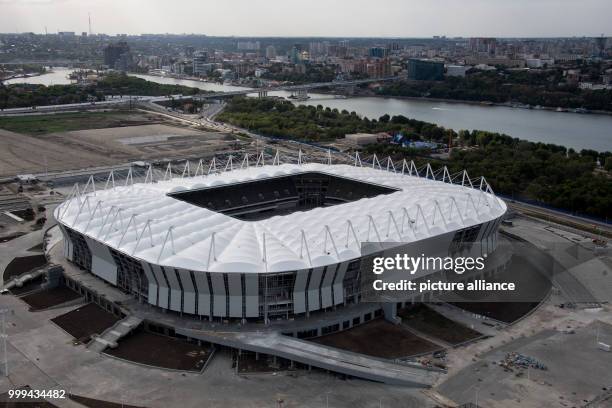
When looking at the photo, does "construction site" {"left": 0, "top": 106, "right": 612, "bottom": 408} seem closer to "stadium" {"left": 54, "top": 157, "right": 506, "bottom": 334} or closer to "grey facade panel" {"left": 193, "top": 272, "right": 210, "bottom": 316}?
"grey facade panel" {"left": 193, "top": 272, "right": 210, "bottom": 316}

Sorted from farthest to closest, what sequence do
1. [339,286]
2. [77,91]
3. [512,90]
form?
[512,90]
[77,91]
[339,286]

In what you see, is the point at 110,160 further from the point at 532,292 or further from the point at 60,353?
the point at 532,292

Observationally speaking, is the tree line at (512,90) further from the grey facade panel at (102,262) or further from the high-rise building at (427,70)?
the grey facade panel at (102,262)

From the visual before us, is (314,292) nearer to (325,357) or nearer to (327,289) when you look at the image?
(327,289)

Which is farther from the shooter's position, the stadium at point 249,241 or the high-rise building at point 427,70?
the high-rise building at point 427,70

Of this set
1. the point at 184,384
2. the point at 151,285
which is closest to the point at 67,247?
the point at 151,285

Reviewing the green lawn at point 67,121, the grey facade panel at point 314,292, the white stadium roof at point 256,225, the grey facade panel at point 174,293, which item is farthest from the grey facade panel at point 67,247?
the green lawn at point 67,121

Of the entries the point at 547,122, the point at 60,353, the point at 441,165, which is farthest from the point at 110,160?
the point at 547,122
